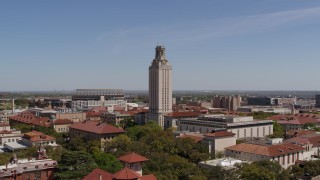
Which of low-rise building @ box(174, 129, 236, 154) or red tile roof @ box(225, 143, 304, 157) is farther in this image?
low-rise building @ box(174, 129, 236, 154)

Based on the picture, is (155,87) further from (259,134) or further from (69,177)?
(69,177)

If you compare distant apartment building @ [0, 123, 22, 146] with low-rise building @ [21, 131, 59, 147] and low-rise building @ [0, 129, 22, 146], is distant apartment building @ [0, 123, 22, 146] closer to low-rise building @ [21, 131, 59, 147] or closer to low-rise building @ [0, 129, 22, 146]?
low-rise building @ [0, 129, 22, 146]

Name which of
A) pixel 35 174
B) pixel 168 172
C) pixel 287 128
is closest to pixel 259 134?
pixel 287 128

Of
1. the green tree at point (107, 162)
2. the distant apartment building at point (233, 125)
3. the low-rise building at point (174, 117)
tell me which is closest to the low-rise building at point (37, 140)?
the green tree at point (107, 162)

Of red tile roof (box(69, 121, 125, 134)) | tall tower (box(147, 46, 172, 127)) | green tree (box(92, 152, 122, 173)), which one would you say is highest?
tall tower (box(147, 46, 172, 127))

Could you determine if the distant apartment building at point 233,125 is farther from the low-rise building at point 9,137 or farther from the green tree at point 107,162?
the green tree at point 107,162

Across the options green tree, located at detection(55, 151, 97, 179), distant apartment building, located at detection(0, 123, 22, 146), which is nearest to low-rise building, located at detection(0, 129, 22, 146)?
distant apartment building, located at detection(0, 123, 22, 146)

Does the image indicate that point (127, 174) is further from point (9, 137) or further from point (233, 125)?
point (233, 125)
